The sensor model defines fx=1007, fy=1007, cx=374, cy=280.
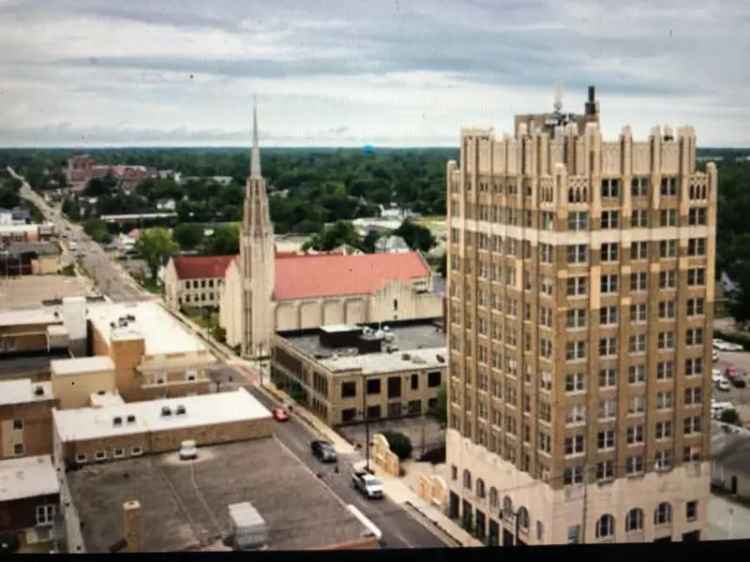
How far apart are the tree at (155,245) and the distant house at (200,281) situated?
0.95 metres

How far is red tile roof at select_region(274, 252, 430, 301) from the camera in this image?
892cm

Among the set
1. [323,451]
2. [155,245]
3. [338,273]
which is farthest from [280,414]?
[338,273]

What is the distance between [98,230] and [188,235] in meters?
0.80

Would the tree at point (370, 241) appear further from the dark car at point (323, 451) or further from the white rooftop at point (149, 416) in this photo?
the white rooftop at point (149, 416)

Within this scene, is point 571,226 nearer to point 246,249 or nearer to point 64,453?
point 64,453

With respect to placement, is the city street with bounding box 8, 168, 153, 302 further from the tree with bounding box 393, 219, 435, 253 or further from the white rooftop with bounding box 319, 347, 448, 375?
the tree with bounding box 393, 219, 435, 253

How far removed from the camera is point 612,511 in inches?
193

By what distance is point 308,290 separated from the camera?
351 inches

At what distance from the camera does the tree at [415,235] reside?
7211 millimetres

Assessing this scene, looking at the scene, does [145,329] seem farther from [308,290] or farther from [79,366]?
[308,290]

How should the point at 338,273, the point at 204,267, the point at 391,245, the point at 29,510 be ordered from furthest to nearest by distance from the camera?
1. the point at 338,273
2. the point at 391,245
3. the point at 204,267
4. the point at 29,510

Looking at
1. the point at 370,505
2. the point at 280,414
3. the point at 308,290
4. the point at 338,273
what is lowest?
the point at 370,505

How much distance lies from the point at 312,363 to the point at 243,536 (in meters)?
3.31

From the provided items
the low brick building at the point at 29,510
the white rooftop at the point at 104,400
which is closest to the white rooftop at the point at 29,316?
the white rooftop at the point at 104,400
